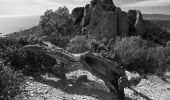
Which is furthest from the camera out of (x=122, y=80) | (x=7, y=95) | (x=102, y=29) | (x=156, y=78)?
(x=102, y=29)

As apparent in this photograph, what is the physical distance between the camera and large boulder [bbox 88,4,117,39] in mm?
40312

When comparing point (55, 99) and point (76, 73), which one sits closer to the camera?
point (55, 99)

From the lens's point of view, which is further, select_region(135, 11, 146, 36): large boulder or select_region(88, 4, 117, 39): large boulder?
select_region(135, 11, 146, 36): large boulder

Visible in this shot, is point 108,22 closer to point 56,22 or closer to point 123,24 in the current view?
point 123,24

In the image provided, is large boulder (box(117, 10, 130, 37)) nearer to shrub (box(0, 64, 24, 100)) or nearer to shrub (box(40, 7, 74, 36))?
shrub (box(40, 7, 74, 36))

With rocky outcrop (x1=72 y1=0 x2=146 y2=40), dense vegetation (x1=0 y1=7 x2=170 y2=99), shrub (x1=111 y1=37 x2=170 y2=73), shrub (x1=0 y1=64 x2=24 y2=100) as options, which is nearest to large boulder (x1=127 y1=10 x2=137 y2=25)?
rocky outcrop (x1=72 y1=0 x2=146 y2=40)

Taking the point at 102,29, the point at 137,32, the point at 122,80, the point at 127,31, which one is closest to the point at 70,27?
the point at 102,29

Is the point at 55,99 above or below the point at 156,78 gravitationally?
above

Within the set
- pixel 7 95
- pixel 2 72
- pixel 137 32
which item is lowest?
pixel 137 32

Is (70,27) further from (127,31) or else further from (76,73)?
(76,73)

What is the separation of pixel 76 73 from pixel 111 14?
32.2m

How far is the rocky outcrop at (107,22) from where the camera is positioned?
41281mm

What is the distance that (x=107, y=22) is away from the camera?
42219 mm

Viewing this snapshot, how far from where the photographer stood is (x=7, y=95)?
659 cm
